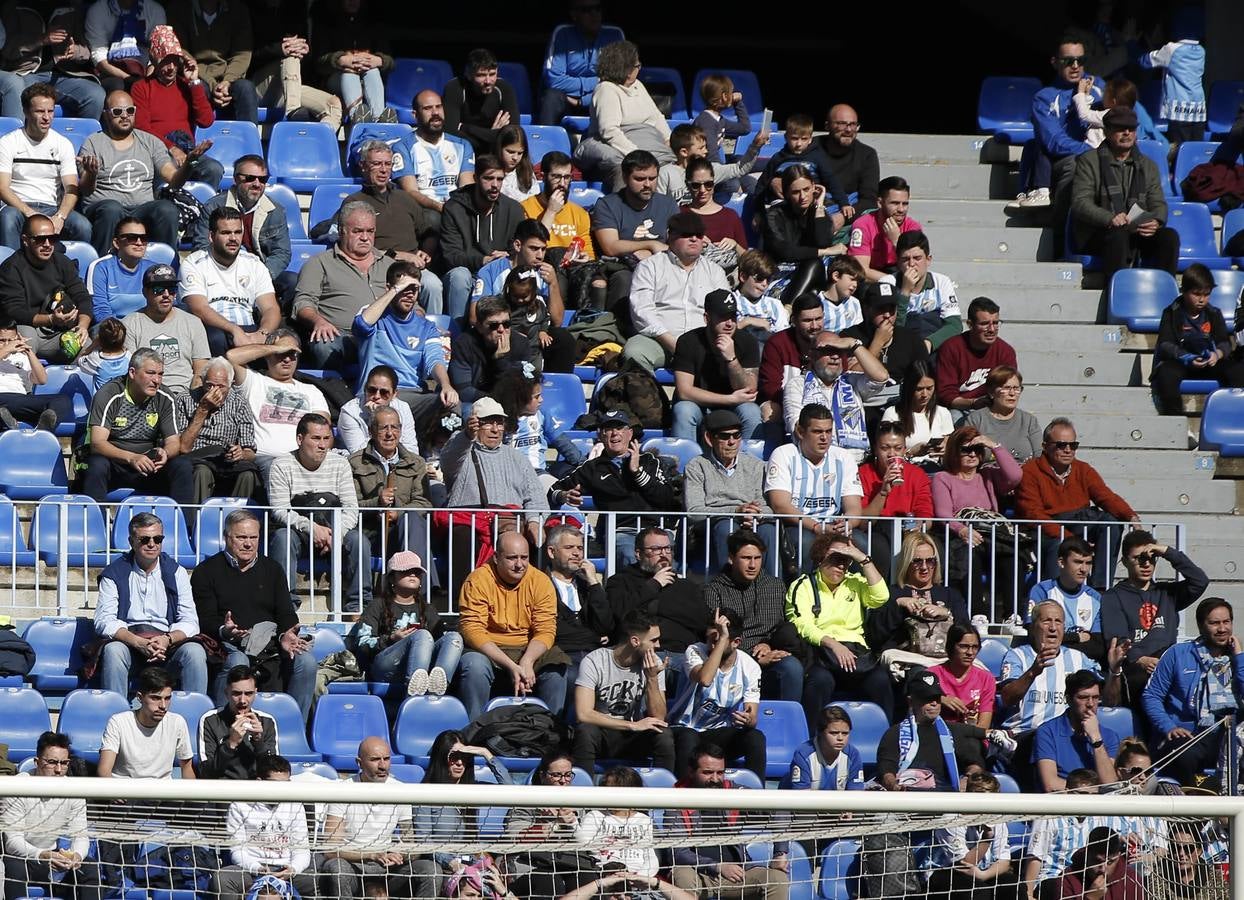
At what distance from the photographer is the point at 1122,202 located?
14398 mm

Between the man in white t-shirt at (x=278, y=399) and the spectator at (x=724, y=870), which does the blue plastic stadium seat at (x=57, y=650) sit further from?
the spectator at (x=724, y=870)

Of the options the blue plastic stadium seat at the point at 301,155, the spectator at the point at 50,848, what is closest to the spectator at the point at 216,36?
the blue plastic stadium seat at the point at 301,155

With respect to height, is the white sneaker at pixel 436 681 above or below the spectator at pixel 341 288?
below

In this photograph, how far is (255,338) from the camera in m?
12.4

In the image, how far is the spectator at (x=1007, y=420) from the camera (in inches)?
499

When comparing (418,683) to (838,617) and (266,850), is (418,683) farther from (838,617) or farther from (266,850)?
(266,850)

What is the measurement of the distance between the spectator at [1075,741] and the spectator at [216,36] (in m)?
6.99

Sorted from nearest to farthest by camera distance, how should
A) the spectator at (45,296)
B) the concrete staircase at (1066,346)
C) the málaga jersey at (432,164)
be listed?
the spectator at (45,296), the concrete staircase at (1066,346), the málaga jersey at (432,164)

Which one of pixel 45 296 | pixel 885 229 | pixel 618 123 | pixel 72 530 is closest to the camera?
pixel 72 530

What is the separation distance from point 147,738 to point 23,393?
258 cm

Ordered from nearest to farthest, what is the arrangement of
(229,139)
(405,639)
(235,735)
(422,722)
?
(235,735), (422,722), (405,639), (229,139)

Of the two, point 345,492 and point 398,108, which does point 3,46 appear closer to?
point 398,108

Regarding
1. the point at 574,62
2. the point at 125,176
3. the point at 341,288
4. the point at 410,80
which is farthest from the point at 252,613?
the point at 410,80

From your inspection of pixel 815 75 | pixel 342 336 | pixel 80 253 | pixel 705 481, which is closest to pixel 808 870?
pixel 705 481
